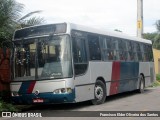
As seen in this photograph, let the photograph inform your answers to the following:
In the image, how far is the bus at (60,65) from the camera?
1254 cm

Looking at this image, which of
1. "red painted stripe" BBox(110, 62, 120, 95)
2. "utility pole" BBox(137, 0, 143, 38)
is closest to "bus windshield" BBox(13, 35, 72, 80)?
"red painted stripe" BBox(110, 62, 120, 95)

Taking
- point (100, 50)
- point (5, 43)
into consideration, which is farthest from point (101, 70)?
point (5, 43)

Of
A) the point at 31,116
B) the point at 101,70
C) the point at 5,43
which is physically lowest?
the point at 31,116

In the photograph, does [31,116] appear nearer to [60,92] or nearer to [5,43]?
[60,92]

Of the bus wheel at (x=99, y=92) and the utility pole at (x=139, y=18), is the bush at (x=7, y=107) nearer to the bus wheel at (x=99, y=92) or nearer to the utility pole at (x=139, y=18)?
the bus wheel at (x=99, y=92)

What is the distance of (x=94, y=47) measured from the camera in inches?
571

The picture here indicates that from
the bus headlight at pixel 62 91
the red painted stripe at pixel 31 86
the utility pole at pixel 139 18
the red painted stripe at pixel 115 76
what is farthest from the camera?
the utility pole at pixel 139 18

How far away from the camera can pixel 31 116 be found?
38.7 feet

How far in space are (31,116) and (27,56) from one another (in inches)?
93.4

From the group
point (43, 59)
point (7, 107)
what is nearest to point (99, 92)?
point (43, 59)

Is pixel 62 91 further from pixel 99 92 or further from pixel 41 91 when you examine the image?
pixel 99 92

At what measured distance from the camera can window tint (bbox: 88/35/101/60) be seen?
14.2m

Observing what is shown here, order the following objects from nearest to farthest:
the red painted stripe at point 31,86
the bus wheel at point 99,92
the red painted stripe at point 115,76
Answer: the red painted stripe at point 31,86 < the bus wheel at point 99,92 < the red painted stripe at point 115,76

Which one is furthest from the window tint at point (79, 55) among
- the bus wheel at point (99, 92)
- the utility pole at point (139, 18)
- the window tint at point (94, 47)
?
the utility pole at point (139, 18)
